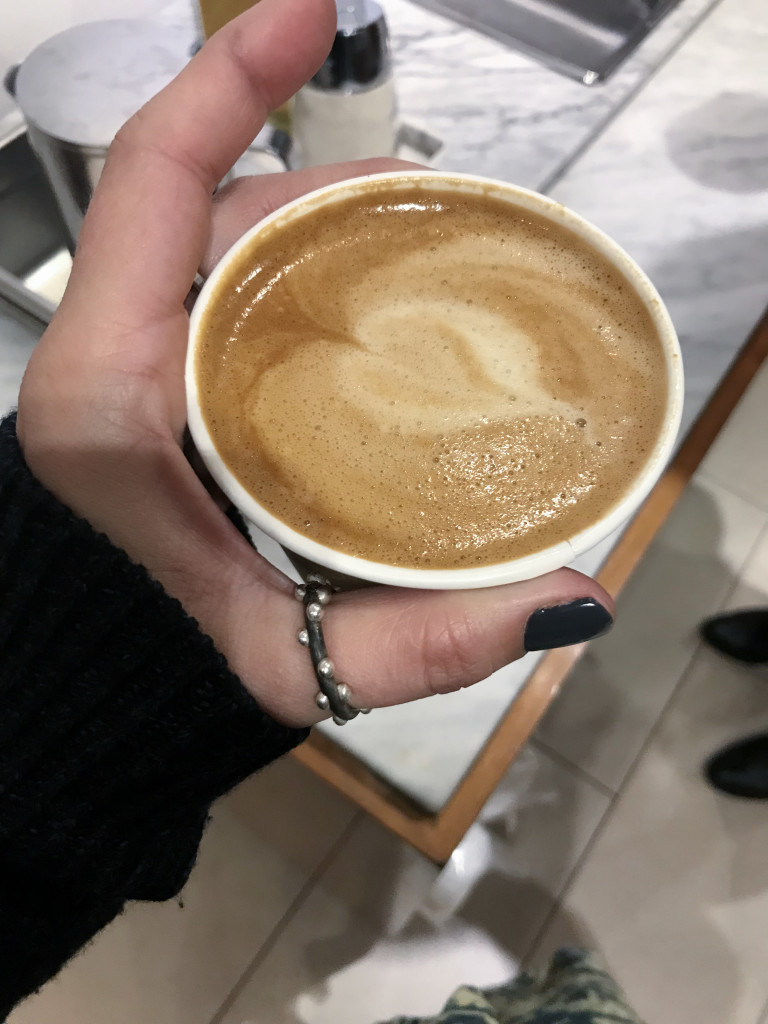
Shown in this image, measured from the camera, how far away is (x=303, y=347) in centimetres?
59

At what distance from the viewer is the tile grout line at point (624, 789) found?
125 centimetres

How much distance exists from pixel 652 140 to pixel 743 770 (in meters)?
1.05

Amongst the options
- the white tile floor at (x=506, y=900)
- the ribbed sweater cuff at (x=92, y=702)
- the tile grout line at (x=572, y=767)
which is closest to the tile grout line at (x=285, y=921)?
the white tile floor at (x=506, y=900)

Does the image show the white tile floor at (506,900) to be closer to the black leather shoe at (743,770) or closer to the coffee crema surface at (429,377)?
the black leather shoe at (743,770)

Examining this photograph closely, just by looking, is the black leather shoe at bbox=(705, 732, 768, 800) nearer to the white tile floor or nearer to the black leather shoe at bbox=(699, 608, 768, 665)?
the white tile floor

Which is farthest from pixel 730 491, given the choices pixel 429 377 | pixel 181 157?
pixel 181 157

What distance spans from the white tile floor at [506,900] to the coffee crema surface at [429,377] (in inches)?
30.8

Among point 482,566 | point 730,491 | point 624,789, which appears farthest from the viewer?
point 730,491

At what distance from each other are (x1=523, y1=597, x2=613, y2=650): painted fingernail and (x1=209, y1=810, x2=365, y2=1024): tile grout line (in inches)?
35.4

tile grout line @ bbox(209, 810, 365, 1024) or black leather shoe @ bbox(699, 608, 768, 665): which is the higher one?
black leather shoe @ bbox(699, 608, 768, 665)

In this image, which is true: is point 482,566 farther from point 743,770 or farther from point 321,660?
Result: point 743,770

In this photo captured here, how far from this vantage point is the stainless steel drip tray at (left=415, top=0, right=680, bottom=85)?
1173mm

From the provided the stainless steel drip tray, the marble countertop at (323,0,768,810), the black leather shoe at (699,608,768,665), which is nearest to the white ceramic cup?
the marble countertop at (323,0,768,810)

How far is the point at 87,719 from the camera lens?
54cm
